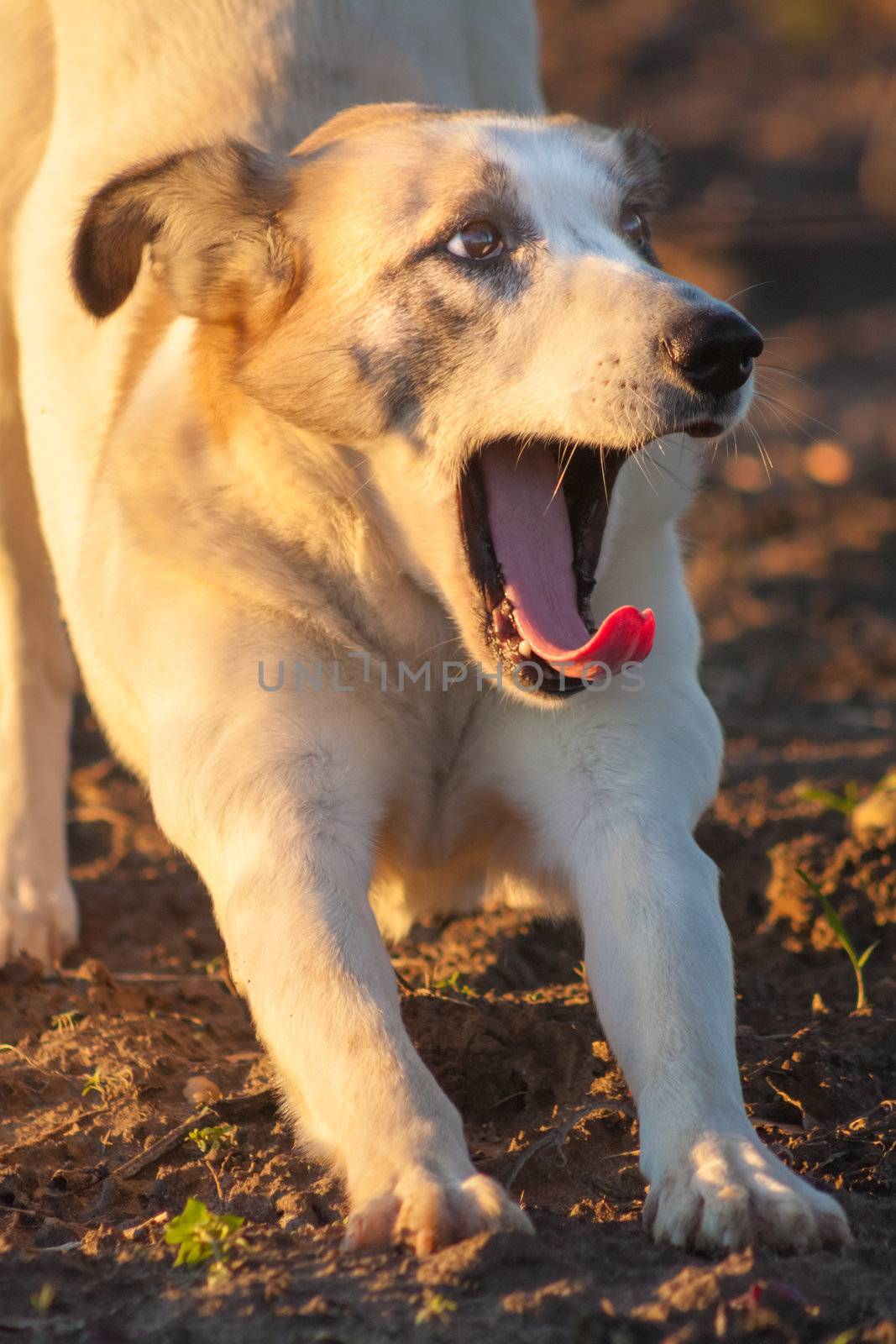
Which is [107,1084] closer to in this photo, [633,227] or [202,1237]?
[202,1237]

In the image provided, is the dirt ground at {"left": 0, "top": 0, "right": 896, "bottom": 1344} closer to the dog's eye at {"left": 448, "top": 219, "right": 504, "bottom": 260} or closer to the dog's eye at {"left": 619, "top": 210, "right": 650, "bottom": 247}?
the dog's eye at {"left": 619, "top": 210, "right": 650, "bottom": 247}

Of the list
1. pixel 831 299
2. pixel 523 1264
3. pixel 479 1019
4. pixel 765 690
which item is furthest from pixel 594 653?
pixel 831 299

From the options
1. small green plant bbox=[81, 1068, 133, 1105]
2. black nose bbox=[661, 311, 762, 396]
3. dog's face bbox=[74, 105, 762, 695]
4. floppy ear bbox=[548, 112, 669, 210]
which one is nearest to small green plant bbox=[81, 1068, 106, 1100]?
small green plant bbox=[81, 1068, 133, 1105]

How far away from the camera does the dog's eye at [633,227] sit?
349 cm

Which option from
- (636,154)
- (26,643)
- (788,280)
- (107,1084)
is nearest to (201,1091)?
(107,1084)

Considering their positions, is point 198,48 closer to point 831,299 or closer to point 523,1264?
point 523,1264

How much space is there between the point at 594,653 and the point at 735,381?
544 mm

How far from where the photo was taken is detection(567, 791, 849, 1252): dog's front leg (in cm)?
244

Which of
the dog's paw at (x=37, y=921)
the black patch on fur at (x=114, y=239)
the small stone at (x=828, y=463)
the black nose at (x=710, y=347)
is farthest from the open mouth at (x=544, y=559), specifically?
the small stone at (x=828, y=463)

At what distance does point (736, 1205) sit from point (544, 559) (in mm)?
1297

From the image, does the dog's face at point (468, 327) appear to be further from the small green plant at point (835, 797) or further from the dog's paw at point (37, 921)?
the dog's paw at point (37, 921)

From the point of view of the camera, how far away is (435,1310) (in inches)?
86.8

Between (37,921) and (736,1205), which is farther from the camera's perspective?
(37,921)

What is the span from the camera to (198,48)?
161 inches
